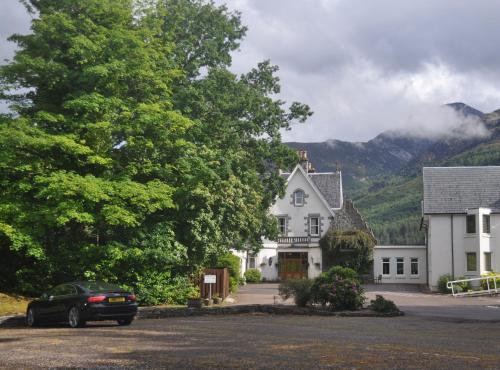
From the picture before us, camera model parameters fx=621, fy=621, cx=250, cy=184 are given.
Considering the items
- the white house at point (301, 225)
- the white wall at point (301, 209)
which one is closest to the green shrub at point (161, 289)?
the white house at point (301, 225)

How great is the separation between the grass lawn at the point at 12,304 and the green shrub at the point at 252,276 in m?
31.2

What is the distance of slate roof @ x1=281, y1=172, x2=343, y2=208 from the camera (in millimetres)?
61406

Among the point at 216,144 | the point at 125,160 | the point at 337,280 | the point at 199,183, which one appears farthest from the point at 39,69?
the point at 337,280

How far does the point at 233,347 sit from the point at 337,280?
11894mm

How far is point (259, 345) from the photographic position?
525 inches

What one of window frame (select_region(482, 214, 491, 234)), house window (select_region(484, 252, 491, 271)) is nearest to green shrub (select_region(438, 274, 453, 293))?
house window (select_region(484, 252, 491, 271))

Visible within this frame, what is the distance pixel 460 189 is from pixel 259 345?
1484 inches

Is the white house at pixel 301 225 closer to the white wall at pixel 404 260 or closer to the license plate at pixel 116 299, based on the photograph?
the white wall at pixel 404 260

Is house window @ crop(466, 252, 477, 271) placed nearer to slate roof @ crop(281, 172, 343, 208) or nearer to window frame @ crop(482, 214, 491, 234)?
window frame @ crop(482, 214, 491, 234)

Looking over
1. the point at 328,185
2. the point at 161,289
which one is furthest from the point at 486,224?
the point at 161,289

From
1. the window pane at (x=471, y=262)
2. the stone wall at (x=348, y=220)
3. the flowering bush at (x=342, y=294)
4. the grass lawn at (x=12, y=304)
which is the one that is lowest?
the grass lawn at (x=12, y=304)

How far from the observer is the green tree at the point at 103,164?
2291cm

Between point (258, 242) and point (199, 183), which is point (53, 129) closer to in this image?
point (199, 183)

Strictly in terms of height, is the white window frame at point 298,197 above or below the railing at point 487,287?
above
